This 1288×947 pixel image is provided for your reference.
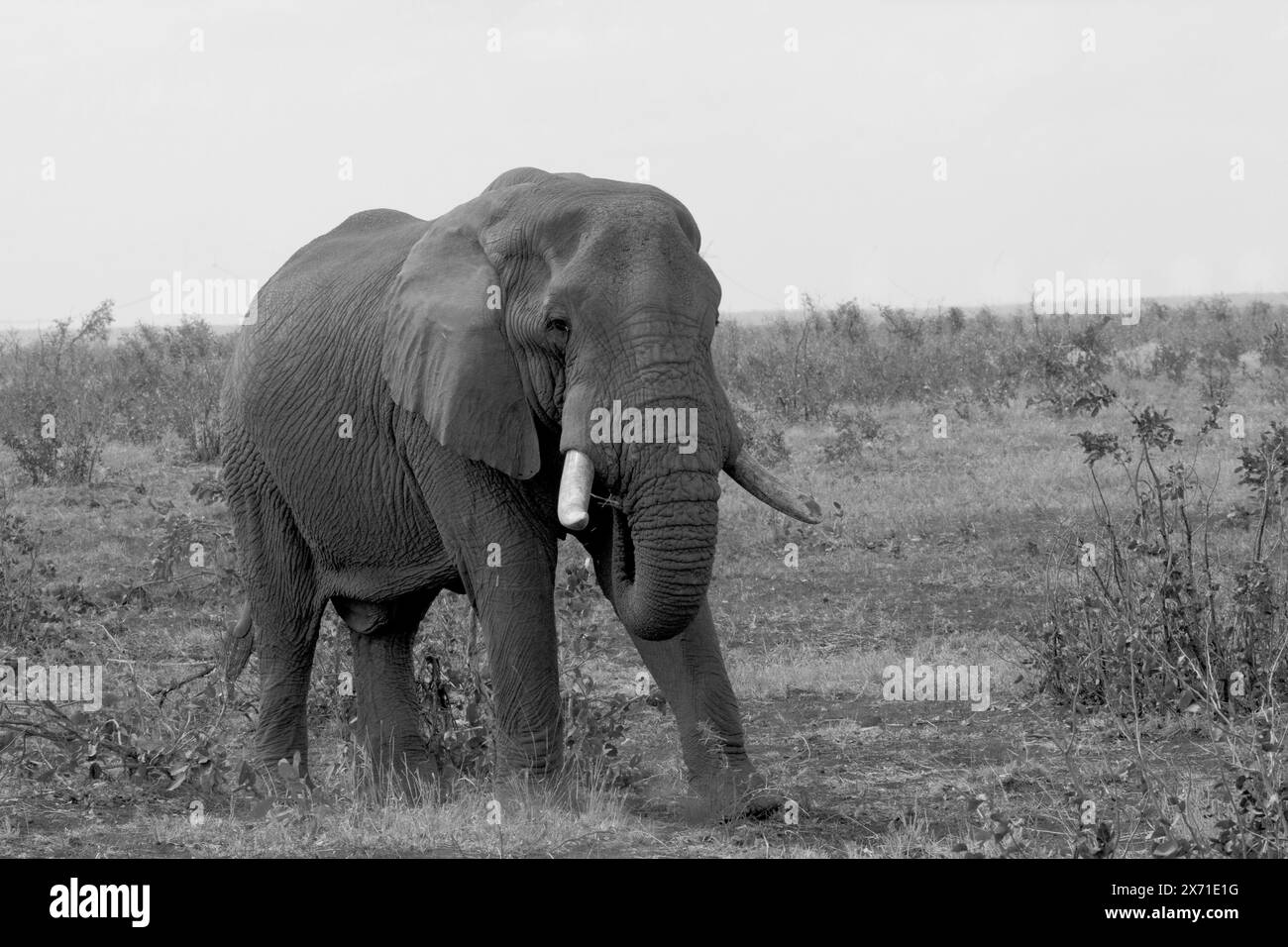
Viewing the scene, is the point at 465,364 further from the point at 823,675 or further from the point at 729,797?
the point at 823,675

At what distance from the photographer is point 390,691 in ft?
22.9

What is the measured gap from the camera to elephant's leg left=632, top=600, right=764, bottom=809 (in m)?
6.00

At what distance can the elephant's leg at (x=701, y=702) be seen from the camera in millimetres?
6004

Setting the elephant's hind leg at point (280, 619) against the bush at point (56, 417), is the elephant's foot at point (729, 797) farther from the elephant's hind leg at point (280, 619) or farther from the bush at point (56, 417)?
the bush at point (56, 417)

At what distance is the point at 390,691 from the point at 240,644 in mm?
1160

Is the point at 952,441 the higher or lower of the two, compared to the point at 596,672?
higher

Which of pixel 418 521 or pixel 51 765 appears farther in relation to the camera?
pixel 51 765

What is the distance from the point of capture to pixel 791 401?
18.7m

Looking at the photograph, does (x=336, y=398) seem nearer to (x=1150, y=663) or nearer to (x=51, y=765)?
(x=51, y=765)
